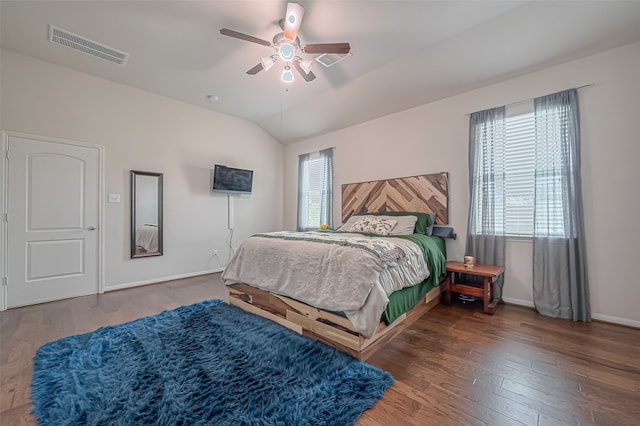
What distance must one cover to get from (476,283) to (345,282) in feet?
6.89

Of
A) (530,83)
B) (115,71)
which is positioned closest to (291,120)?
(115,71)

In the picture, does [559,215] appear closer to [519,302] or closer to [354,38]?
[519,302]

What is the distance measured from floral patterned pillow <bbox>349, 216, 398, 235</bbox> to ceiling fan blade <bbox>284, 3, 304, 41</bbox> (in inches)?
94.3

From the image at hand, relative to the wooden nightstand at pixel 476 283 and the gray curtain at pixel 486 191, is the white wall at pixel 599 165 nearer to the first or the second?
the gray curtain at pixel 486 191

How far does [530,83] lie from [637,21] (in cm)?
81

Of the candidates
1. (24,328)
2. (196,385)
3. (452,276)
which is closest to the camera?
(196,385)

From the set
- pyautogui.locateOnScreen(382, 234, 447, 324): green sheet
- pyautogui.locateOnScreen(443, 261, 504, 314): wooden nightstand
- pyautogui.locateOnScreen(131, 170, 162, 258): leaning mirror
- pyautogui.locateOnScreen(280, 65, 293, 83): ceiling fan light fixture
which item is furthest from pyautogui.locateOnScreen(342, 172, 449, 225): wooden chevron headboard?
pyautogui.locateOnScreen(131, 170, 162, 258): leaning mirror

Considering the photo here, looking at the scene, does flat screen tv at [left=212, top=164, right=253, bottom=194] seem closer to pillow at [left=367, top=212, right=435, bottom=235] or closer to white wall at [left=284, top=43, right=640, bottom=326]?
pillow at [left=367, top=212, right=435, bottom=235]

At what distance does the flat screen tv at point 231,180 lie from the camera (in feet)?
15.4

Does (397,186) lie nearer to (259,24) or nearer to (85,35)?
(259,24)

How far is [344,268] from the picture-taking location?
2.02 m

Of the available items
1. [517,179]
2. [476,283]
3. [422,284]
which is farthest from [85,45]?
[476,283]

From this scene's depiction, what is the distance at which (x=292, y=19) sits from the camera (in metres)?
2.33

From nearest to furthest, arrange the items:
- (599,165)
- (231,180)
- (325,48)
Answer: (325,48) → (599,165) → (231,180)
